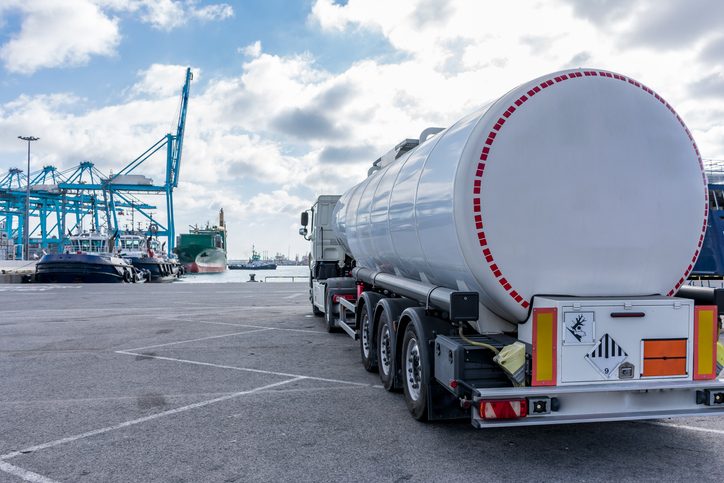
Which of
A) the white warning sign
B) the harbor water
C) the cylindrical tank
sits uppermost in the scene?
the cylindrical tank

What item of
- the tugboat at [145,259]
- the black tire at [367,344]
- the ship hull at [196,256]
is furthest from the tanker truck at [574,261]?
the ship hull at [196,256]

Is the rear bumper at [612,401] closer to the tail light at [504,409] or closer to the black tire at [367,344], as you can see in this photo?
the tail light at [504,409]

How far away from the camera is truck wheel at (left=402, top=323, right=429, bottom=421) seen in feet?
14.9

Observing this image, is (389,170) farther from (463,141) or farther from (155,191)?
(155,191)

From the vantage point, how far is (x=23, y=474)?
363cm

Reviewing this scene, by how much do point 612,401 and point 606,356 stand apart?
346 mm

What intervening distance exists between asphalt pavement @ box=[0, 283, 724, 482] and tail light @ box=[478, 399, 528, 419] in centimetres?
44

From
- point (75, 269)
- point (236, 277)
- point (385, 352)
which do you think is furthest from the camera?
point (236, 277)

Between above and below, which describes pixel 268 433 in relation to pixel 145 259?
below

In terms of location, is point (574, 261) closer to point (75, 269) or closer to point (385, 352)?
point (385, 352)

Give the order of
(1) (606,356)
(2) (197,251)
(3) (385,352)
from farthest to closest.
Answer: (2) (197,251)
(3) (385,352)
(1) (606,356)

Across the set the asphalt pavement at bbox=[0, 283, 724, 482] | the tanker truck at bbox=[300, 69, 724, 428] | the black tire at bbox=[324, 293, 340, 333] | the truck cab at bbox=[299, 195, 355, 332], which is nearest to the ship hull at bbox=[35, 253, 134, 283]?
the truck cab at bbox=[299, 195, 355, 332]

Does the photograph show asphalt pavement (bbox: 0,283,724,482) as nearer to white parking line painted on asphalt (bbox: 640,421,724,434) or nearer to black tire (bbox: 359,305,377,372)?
white parking line painted on asphalt (bbox: 640,421,724,434)

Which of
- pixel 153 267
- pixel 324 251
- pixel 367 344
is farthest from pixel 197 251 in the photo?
pixel 367 344
